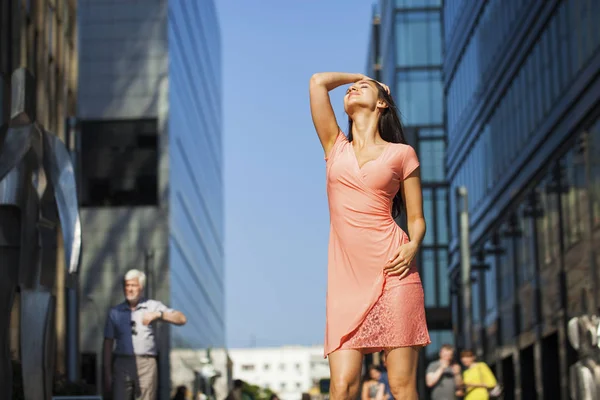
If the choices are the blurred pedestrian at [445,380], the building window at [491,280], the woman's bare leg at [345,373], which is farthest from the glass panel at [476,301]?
the woman's bare leg at [345,373]

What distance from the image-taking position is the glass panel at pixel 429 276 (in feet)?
214

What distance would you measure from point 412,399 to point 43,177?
20.9 ft

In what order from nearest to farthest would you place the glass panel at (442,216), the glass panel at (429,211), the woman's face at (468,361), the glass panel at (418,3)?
the woman's face at (468,361) → the glass panel at (418,3) → the glass panel at (429,211) → the glass panel at (442,216)

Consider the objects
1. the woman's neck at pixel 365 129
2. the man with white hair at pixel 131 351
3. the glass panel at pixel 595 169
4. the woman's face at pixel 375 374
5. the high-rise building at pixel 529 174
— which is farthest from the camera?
the high-rise building at pixel 529 174

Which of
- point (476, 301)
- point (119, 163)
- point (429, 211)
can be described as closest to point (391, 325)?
point (476, 301)

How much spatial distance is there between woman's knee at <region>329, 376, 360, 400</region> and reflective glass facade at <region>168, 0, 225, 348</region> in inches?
2520

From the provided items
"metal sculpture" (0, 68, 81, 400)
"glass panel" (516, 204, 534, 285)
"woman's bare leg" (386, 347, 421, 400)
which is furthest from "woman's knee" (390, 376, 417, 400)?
"glass panel" (516, 204, 534, 285)

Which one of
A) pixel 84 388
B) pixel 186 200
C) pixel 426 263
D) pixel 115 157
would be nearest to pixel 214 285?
pixel 186 200

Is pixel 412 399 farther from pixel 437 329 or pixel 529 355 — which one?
pixel 437 329

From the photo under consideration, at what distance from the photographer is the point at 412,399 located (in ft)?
17.6

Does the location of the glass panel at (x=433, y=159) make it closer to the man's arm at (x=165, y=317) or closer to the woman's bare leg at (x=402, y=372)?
the man's arm at (x=165, y=317)

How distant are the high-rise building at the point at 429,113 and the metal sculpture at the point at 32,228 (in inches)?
2151

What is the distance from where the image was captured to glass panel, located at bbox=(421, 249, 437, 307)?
6525cm

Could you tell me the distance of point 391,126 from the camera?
19.4 feet
